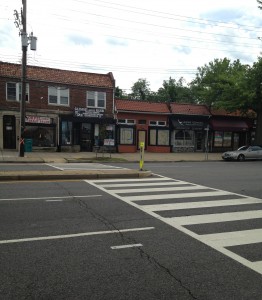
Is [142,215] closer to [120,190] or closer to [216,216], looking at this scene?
[216,216]

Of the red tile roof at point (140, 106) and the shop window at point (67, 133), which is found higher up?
the red tile roof at point (140, 106)


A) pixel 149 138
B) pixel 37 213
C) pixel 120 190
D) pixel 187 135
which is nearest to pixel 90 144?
pixel 149 138

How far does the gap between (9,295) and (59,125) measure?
25.5 m

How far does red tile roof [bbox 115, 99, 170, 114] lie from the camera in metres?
31.3

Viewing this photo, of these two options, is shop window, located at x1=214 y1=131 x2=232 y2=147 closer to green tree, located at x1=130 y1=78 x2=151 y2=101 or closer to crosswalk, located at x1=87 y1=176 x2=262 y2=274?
crosswalk, located at x1=87 y1=176 x2=262 y2=274

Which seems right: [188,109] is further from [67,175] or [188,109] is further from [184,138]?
[67,175]

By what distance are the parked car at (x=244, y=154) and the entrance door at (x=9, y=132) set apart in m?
17.9

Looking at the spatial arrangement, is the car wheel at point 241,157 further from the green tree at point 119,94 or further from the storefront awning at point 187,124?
the green tree at point 119,94

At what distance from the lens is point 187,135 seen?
34.1 m

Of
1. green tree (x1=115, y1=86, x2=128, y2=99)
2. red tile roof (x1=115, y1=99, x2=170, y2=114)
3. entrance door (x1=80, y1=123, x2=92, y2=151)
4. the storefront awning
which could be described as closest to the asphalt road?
entrance door (x1=80, y1=123, x2=92, y2=151)

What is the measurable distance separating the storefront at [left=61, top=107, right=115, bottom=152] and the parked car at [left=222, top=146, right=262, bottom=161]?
Result: 10.3 metres

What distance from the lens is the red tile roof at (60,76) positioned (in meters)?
27.4

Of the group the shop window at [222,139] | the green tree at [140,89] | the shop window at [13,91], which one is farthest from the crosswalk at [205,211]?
the green tree at [140,89]

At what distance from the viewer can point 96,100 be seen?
1175 inches
